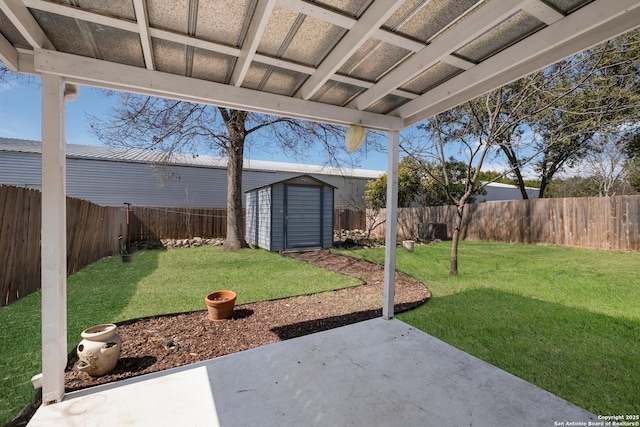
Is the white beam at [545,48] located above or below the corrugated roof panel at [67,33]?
below

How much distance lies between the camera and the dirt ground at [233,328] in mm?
2482

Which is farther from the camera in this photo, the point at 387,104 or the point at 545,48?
the point at 387,104

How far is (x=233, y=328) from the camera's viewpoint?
3.22 m

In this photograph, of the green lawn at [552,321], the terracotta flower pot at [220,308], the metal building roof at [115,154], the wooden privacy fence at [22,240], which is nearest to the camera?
the green lawn at [552,321]

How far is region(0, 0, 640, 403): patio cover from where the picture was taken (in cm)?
162

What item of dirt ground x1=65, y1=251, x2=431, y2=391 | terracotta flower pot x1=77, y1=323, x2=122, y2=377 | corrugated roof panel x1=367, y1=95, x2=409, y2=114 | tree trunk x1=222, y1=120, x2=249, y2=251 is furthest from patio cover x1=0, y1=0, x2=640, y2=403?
tree trunk x1=222, y1=120, x2=249, y2=251

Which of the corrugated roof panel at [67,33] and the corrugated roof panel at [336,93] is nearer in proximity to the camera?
the corrugated roof panel at [67,33]

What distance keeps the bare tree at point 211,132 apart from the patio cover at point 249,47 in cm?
681

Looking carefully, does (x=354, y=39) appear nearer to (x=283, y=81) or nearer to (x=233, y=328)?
(x=283, y=81)

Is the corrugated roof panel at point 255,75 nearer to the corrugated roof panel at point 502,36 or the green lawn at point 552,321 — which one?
the corrugated roof panel at point 502,36

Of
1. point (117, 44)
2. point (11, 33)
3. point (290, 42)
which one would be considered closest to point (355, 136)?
point (290, 42)

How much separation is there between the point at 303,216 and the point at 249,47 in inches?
312

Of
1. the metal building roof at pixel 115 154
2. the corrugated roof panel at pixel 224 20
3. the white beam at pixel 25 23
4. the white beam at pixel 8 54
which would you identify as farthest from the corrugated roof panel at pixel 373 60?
the metal building roof at pixel 115 154

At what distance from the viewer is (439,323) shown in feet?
10.9
